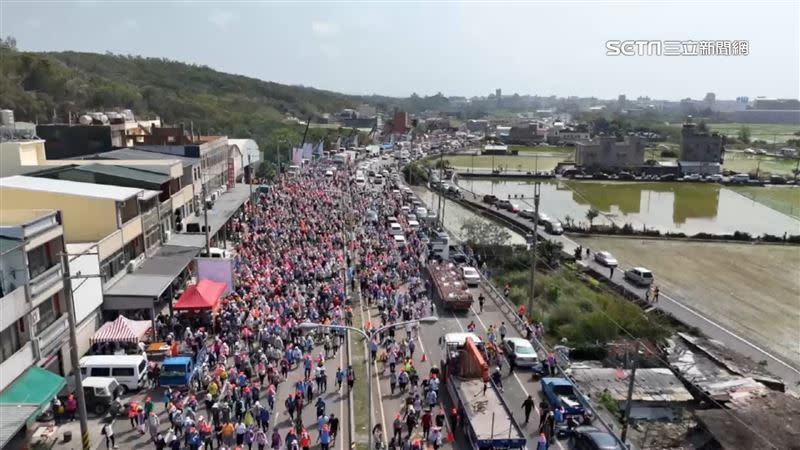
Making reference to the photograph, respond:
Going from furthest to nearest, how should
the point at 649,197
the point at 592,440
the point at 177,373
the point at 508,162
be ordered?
the point at 508,162 < the point at 649,197 < the point at 177,373 < the point at 592,440

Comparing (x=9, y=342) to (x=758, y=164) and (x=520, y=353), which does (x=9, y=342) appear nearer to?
(x=520, y=353)

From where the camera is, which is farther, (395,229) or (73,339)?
(395,229)

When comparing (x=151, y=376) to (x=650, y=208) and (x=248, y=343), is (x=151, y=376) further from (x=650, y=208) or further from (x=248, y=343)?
(x=650, y=208)

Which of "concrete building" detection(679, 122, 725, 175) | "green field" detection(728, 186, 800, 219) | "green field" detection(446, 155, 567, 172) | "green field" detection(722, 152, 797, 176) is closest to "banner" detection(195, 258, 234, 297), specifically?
"green field" detection(728, 186, 800, 219)

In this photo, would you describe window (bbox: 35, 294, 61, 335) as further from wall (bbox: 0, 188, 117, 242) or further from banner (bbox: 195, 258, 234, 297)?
banner (bbox: 195, 258, 234, 297)

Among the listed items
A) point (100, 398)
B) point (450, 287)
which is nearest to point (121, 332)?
point (100, 398)

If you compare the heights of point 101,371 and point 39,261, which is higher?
point 39,261

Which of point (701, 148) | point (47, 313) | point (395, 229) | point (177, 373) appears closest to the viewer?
point (47, 313)

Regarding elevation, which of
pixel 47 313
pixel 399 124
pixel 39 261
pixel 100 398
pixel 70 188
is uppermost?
pixel 399 124
